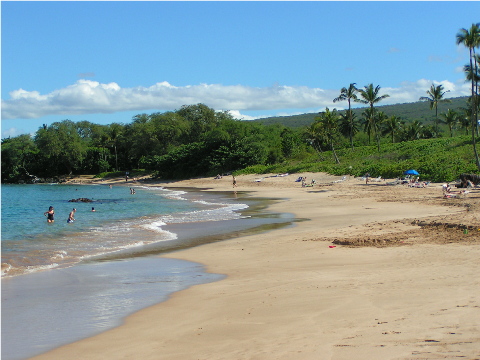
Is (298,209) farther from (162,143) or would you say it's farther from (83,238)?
(162,143)

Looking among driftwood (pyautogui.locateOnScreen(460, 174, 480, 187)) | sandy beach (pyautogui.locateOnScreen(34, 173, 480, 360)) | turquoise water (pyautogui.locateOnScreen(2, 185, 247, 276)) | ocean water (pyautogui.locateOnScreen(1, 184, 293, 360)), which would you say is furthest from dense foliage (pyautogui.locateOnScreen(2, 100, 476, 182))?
sandy beach (pyautogui.locateOnScreen(34, 173, 480, 360))

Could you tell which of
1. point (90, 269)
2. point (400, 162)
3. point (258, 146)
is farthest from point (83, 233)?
point (258, 146)

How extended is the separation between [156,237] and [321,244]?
23.4ft

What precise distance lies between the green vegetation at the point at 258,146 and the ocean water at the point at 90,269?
81.3 ft

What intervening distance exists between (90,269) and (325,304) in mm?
7419

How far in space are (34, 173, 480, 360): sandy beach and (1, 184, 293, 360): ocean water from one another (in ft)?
1.98

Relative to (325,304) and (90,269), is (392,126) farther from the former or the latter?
(325,304)

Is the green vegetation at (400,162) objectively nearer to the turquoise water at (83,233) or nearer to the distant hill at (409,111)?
the turquoise water at (83,233)

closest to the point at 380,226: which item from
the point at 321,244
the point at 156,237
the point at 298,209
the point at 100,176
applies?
the point at 321,244

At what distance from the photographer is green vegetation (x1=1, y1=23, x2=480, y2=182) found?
46.5 meters

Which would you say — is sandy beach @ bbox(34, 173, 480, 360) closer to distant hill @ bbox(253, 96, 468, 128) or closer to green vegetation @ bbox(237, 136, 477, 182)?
green vegetation @ bbox(237, 136, 477, 182)

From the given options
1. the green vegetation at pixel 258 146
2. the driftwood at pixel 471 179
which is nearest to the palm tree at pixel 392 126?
the green vegetation at pixel 258 146

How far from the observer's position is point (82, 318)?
8508 mm

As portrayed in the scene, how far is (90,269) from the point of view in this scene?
514 inches
